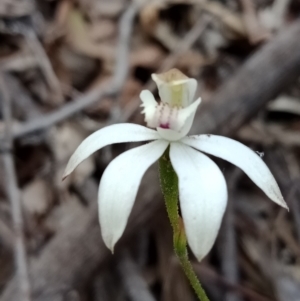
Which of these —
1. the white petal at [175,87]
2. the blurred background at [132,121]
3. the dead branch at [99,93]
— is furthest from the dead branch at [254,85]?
the white petal at [175,87]

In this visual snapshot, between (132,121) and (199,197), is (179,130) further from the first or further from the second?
(132,121)

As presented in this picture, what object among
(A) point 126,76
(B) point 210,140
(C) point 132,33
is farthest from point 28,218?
(C) point 132,33

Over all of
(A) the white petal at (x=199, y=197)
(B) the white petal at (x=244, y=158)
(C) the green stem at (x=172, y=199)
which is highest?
(A) the white petal at (x=199, y=197)

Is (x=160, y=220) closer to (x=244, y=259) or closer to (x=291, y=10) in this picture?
(x=244, y=259)

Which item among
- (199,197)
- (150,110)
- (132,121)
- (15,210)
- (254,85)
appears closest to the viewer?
→ (199,197)

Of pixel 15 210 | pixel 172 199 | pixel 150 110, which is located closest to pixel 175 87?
pixel 150 110

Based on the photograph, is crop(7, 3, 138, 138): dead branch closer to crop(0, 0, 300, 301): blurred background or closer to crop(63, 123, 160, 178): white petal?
crop(0, 0, 300, 301): blurred background

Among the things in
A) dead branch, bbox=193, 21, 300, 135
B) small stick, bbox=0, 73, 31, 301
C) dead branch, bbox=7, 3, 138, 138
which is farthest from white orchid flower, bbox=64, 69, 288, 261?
dead branch, bbox=7, 3, 138, 138

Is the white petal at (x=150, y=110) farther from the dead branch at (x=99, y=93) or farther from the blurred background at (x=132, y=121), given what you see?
the dead branch at (x=99, y=93)
